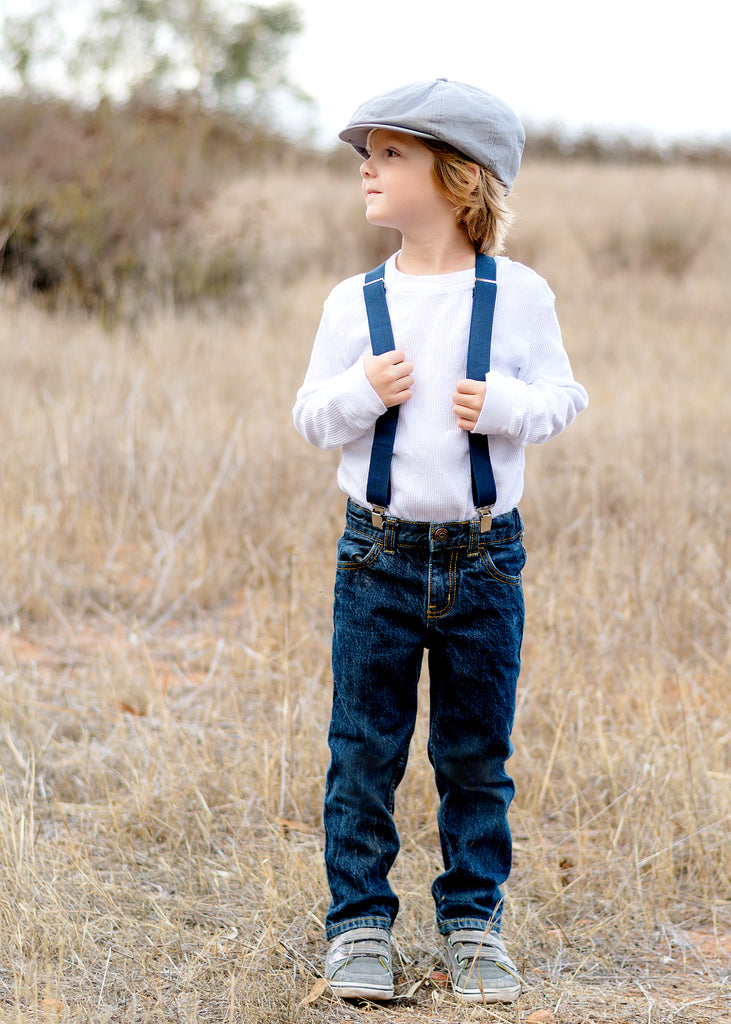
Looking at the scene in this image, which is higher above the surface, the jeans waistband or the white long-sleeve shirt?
the white long-sleeve shirt

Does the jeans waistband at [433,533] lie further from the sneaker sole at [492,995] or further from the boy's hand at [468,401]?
the sneaker sole at [492,995]

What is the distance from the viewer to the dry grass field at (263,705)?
7.27 ft

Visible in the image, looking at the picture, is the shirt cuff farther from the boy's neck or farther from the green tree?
the green tree

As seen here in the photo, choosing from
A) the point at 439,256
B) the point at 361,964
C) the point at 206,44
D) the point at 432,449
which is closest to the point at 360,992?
the point at 361,964

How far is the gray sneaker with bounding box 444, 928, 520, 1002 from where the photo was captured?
210cm

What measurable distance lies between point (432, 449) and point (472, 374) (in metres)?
0.16

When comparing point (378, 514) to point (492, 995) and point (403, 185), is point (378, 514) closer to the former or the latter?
point (403, 185)

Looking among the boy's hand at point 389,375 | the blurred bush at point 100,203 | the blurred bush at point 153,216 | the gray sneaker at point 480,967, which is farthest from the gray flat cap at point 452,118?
the blurred bush at point 100,203

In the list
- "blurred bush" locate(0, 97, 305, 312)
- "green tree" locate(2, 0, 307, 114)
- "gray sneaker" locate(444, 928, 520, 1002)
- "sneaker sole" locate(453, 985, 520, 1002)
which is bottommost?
"sneaker sole" locate(453, 985, 520, 1002)

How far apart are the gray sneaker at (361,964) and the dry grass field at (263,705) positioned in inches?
1.9

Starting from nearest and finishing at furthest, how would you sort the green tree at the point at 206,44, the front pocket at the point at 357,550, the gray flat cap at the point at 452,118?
the gray flat cap at the point at 452,118, the front pocket at the point at 357,550, the green tree at the point at 206,44

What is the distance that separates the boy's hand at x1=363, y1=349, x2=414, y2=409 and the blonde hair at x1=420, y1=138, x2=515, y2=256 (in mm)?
304

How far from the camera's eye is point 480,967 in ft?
6.98

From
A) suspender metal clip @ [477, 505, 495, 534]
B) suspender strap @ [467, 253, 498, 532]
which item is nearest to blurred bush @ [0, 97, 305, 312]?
suspender strap @ [467, 253, 498, 532]
